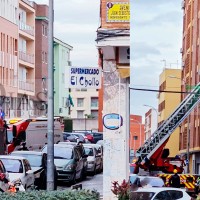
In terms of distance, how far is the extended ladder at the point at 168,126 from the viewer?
13.6ft

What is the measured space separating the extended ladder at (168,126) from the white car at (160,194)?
0.19 meters

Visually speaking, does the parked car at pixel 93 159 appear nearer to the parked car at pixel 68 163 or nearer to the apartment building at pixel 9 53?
the parked car at pixel 68 163

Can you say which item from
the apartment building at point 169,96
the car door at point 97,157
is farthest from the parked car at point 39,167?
the apartment building at point 169,96

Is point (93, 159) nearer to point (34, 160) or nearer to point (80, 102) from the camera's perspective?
point (34, 160)

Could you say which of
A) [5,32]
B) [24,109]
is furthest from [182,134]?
[24,109]

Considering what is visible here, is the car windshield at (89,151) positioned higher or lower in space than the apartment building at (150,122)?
lower

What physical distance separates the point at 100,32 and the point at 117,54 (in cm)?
107

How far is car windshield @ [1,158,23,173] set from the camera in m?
23.9

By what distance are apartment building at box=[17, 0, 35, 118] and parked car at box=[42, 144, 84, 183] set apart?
139 feet

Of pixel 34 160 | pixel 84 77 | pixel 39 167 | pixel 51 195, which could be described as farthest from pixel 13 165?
pixel 51 195

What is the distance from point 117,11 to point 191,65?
20.3 ft

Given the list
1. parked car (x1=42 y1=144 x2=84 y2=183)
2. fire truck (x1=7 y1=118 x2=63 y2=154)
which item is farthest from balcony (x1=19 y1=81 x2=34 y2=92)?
parked car (x1=42 y1=144 x2=84 y2=183)

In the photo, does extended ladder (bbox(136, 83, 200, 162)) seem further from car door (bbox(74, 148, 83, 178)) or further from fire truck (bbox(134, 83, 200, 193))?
car door (bbox(74, 148, 83, 178))

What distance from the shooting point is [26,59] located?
3137 inches
